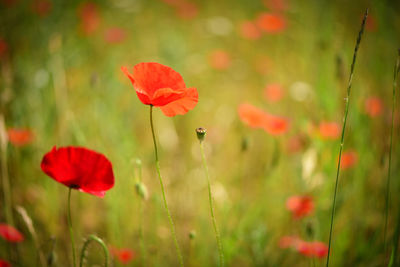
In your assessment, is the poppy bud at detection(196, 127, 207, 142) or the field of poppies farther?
the field of poppies

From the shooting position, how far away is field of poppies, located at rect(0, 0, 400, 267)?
1.04 meters

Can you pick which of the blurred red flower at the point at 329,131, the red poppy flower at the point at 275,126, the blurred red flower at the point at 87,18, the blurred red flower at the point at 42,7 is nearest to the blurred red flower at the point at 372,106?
the blurred red flower at the point at 329,131

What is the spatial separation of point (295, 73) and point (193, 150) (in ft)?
4.00

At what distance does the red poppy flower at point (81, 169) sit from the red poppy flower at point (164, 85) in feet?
0.57

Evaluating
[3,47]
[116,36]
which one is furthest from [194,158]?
[3,47]

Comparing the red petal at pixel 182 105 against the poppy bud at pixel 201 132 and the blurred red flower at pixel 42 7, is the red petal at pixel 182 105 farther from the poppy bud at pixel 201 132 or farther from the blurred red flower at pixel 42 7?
the blurred red flower at pixel 42 7

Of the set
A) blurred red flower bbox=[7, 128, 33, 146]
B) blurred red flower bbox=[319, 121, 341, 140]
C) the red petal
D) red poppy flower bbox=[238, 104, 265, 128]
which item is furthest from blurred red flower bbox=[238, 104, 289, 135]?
blurred red flower bbox=[7, 128, 33, 146]

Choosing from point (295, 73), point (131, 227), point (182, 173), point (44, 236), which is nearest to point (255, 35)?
point (295, 73)

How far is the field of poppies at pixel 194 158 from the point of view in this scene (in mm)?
1043

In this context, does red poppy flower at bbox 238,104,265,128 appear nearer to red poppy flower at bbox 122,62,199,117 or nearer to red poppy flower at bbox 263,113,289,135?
red poppy flower at bbox 263,113,289,135

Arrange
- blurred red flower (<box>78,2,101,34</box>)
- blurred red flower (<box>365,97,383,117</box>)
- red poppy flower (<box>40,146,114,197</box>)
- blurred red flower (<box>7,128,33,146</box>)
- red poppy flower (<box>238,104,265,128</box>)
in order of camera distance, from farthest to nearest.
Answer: blurred red flower (<box>78,2,101,34</box>), blurred red flower (<box>365,97,383,117</box>), blurred red flower (<box>7,128,33,146</box>), red poppy flower (<box>238,104,265,128</box>), red poppy flower (<box>40,146,114,197</box>)

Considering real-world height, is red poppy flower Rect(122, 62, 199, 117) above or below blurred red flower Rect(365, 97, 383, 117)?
above

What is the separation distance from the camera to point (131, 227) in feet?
4.83

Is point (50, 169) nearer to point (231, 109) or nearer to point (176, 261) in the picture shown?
point (176, 261)
